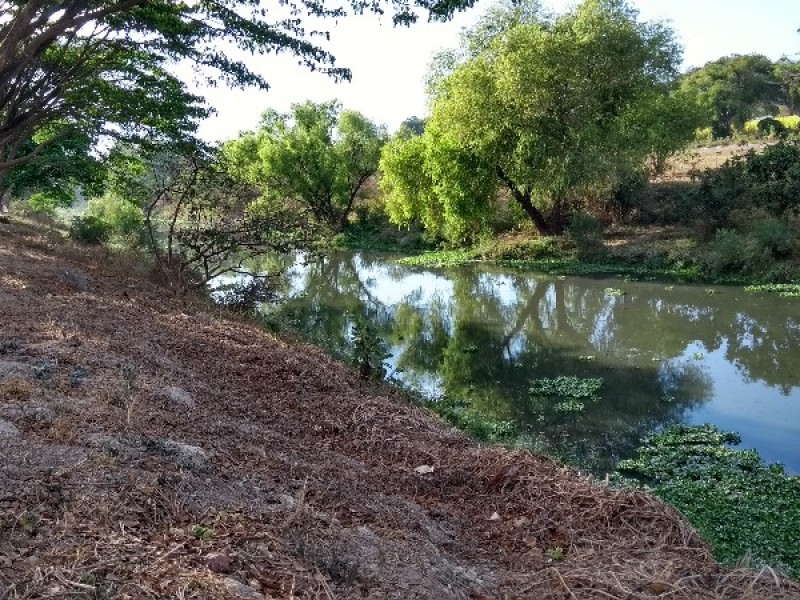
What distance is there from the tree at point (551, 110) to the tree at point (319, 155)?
11794 millimetres

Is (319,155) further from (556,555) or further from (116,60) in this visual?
(556,555)

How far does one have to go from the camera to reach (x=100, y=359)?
6.68m

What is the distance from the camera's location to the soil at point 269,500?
10.7 ft

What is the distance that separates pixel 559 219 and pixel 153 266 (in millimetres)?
20088

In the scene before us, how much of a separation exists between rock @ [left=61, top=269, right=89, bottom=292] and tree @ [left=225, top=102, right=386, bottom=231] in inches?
1084

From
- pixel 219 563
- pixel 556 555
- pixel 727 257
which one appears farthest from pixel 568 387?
pixel 727 257

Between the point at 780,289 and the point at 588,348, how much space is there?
8.78m

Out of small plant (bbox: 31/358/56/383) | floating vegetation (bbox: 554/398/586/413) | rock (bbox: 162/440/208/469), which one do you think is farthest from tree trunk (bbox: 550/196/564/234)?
rock (bbox: 162/440/208/469)

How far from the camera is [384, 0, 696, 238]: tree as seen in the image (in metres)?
27.9

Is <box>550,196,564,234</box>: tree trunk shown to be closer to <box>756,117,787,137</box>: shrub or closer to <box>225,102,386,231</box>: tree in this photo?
<box>756,117,787,137</box>: shrub

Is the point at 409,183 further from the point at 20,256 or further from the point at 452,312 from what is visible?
the point at 20,256

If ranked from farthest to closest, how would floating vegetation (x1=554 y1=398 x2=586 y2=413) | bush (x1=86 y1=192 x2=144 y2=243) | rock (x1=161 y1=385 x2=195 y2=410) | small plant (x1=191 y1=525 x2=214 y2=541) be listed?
1. bush (x1=86 y1=192 x2=144 y2=243)
2. floating vegetation (x1=554 y1=398 x2=586 y2=413)
3. rock (x1=161 y1=385 x2=195 y2=410)
4. small plant (x1=191 y1=525 x2=214 y2=541)

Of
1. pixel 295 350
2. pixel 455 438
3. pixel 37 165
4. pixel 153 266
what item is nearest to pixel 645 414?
pixel 455 438

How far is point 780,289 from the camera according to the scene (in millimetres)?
20531
